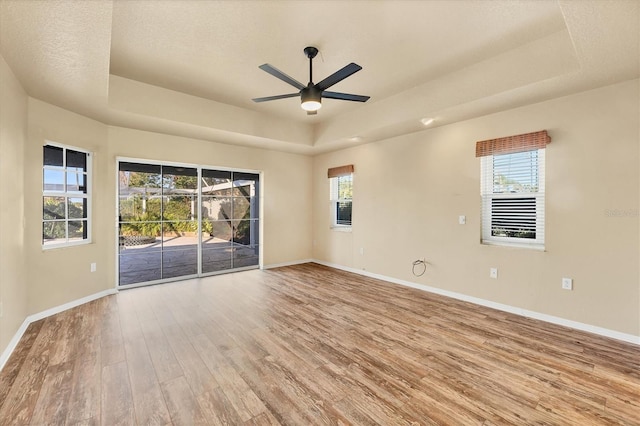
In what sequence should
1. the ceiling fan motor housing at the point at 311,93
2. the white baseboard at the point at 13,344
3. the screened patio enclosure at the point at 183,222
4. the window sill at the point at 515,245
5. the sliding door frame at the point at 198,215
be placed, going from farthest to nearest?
the screened patio enclosure at the point at 183,222
the sliding door frame at the point at 198,215
the window sill at the point at 515,245
the ceiling fan motor housing at the point at 311,93
the white baseboard at the point at 13,344

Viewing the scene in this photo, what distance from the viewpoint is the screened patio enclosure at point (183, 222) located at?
15.6 feet

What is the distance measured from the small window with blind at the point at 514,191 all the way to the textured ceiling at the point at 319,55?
0.55 meters

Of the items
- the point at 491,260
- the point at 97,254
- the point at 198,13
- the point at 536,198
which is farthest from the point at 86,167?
the point at 536,198

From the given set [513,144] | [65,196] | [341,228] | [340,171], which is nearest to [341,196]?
[340,171]

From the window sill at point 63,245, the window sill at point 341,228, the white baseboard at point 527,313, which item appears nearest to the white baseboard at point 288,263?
the window sill at point 341,228

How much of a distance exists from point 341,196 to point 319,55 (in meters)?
3.47

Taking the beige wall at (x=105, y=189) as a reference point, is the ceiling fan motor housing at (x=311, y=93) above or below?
above

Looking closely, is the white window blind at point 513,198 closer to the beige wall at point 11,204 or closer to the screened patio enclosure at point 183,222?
the screened patio enclosure at point 183,222

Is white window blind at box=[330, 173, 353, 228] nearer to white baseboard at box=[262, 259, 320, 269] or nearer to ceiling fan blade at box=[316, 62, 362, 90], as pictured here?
white baseboard at box=[262, 259, 320, 269]

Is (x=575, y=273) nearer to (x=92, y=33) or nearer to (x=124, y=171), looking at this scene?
(x=92, y=33)

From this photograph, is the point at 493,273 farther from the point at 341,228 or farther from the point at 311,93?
the point at 311,93

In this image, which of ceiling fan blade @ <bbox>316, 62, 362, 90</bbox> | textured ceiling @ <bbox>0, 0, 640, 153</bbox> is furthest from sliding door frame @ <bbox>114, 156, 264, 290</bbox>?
ceiling fan blade @ <bbox>316, 62, 362, 90</bbox>

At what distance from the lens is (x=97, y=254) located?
425 cm

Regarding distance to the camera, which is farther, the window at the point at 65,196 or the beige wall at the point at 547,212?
the window at the point at 65,196
